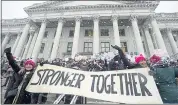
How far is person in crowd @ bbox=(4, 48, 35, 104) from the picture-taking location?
489cm

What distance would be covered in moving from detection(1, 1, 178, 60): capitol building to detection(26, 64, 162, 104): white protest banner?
21.9 meters

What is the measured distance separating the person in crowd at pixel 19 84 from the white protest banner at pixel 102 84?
0.25 m

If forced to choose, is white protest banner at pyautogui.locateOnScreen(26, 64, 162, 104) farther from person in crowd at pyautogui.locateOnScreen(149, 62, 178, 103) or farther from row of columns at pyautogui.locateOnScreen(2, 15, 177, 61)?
row of columns at pyautogui.locateOnScreen(2, 15, 177, 61)

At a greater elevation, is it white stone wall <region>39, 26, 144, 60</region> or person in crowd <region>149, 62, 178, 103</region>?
white stone wall <region>39, 26, 144, 60</region>

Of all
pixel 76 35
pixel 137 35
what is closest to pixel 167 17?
pixel 137 35

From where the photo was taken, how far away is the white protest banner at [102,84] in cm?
427

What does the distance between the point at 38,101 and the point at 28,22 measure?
2852 cm

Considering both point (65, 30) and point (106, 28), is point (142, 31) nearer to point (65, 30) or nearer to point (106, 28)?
point (106, 28)

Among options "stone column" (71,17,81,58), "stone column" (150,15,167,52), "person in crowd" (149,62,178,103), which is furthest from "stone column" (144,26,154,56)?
"person in crowd" (149,62,178,103)

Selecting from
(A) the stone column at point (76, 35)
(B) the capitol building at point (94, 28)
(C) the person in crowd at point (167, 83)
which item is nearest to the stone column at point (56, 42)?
(B) the capitol building at point (94, 28)

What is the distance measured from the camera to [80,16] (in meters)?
30.2

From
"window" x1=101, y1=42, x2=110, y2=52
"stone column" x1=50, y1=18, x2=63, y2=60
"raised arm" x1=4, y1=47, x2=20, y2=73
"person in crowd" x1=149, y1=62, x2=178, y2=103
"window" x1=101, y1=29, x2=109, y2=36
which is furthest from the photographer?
"window" x1=101, y1=29, x2=109, y2=36

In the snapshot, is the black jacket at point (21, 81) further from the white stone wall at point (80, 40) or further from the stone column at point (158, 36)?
the white stone wall at point (80, 40)

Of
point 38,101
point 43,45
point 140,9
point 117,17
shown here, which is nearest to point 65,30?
point 43,45
